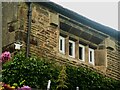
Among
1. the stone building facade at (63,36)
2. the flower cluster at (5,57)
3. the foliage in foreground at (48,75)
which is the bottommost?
the flower cluster at (5,57)

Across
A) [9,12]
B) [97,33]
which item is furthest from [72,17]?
[9,12]

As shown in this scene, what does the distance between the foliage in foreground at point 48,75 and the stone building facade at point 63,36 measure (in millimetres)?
498

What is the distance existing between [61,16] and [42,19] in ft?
3.58

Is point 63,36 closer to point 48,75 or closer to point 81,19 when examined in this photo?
point 81,19

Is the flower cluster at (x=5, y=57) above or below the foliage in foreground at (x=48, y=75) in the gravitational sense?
below

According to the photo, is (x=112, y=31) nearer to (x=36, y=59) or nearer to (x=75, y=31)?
(x=75, y=31)

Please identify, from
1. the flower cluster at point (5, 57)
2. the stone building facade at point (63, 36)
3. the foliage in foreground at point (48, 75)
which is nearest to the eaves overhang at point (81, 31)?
the stone building facade at point (63, 36)

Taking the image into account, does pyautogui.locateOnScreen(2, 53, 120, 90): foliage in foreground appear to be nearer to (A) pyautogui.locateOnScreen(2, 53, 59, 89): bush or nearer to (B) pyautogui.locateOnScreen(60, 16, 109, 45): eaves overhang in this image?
(A) pyautogui.locateOnScreen(2, 53, 59, 89): bush

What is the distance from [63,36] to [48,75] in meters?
2.58

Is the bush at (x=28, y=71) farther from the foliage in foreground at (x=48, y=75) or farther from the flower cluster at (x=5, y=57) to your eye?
the flower cluster at (x=5, y=57)

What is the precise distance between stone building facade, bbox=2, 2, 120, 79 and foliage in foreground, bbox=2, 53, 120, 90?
50cm

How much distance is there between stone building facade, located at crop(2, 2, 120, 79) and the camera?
1302 cm

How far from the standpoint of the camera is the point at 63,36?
1505 centimetres

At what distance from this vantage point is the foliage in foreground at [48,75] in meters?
12.2
